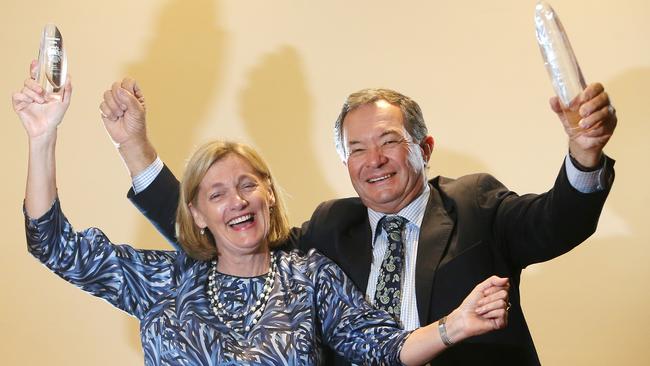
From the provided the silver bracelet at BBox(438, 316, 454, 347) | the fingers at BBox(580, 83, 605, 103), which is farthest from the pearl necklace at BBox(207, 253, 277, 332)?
the fingers at BBox(580, 83, 605, 103)

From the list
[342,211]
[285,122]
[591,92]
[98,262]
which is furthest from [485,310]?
[285,122]

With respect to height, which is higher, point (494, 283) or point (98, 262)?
point (98, 262)

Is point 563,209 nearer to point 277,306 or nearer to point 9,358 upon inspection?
point 277,306

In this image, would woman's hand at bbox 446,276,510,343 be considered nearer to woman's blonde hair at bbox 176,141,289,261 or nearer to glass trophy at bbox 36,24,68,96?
woman's blonde hair at bbox 176,141,289,261

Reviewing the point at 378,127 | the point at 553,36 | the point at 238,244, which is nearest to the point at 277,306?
the point at 238,244

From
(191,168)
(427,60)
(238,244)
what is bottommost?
(238,244)

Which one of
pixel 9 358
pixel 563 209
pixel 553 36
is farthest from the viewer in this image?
pixel 9 358

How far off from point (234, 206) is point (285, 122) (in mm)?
1324

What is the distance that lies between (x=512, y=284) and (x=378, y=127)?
0.57 m

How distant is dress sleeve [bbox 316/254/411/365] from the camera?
240 centimetres

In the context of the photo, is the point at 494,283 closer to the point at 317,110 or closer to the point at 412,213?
the point at 412,213

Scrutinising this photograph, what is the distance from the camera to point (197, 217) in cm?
257

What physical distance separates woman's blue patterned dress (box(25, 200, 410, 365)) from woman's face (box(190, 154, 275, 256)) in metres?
0.10

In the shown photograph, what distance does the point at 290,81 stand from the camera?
3.76 meters
